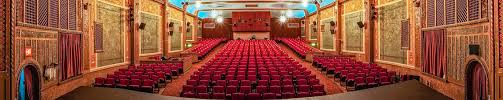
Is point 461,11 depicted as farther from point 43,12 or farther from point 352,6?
point 43,12

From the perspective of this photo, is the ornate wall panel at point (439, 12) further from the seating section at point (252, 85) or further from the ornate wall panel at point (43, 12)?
the ornate wall panel at point (43, 12)

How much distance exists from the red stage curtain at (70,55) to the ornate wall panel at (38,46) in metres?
0.35

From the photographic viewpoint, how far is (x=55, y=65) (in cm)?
941

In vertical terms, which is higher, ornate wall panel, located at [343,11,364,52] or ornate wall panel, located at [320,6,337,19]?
ornate wall panel, located at [320,6,337,19]

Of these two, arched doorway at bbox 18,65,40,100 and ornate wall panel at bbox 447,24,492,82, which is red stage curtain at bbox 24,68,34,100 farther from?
ornate wall panel at bbox 447,24,492,82

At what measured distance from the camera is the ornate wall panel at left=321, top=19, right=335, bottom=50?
22.7m

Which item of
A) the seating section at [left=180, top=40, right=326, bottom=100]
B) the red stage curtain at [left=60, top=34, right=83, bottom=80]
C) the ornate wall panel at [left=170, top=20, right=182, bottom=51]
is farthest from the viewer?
the ornate wall panel at [left=170, top=20, right=182, bottom=51]

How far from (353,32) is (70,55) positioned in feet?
45.9

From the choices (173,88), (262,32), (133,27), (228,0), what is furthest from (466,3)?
(262,32)

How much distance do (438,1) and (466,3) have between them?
1.60m

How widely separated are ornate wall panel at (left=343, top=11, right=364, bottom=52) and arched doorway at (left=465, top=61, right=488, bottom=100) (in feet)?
29.5

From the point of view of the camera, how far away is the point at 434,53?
1047cm

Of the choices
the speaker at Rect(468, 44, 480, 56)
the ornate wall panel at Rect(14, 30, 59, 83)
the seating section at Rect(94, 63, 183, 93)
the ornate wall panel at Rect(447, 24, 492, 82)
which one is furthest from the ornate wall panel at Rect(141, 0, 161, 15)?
the speaker at Rect(468, 44, 480, 56)

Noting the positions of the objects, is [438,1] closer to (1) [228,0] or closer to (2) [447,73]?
(2) [447,73]
